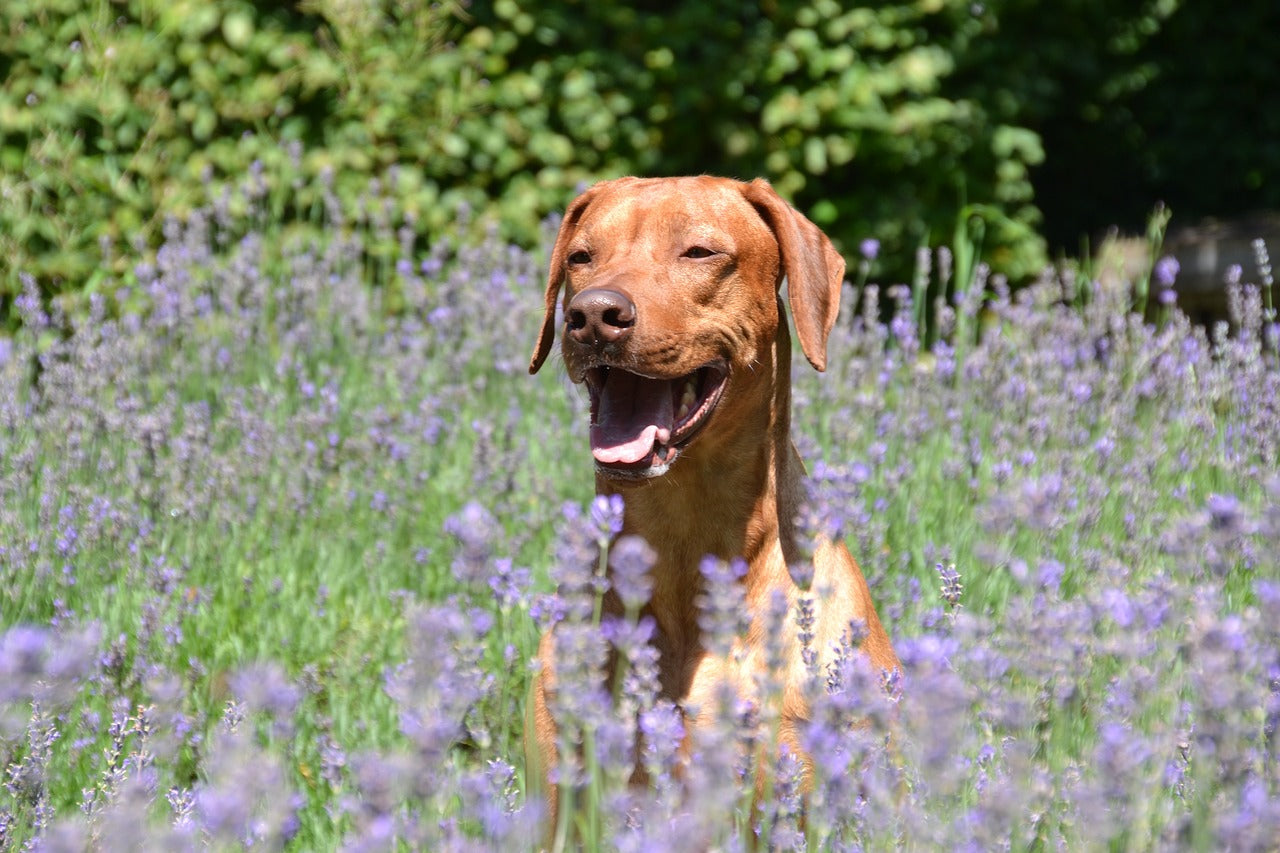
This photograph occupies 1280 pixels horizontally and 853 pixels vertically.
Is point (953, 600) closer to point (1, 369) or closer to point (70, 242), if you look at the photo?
point (1, 369)

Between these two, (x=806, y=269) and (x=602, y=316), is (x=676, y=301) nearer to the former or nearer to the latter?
(x=602, y=316)

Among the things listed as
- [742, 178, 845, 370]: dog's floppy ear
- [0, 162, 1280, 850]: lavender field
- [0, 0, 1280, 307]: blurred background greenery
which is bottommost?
[0, 162, 1280, 850]: lavender field

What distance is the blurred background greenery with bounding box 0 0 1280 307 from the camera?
6.13m

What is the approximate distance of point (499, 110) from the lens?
6.74 m

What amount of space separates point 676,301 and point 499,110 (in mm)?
4041

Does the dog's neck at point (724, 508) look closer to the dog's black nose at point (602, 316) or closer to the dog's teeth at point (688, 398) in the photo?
the dog's teeth at point (688, 398)

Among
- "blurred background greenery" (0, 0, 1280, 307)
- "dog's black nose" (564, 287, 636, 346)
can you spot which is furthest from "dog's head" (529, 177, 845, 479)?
"blurred background greenery" (0, 0, 1280, 307)

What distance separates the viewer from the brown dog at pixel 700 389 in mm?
2809

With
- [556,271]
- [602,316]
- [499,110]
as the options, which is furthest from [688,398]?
[499,110]

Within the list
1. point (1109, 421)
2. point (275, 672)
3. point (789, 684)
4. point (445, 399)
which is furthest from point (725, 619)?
point (445, 399)

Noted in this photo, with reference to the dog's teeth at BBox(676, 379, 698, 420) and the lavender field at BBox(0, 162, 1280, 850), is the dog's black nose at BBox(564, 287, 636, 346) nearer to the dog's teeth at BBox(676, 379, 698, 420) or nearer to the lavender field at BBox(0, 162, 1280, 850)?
the dog's teeth at BBox(676, 379, 698, 420)

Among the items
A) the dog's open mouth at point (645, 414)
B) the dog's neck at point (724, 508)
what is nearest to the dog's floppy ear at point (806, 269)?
the dog's neck at point (724, 508)

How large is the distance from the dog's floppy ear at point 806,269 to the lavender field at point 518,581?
327 millimetres

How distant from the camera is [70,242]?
19.7ft
